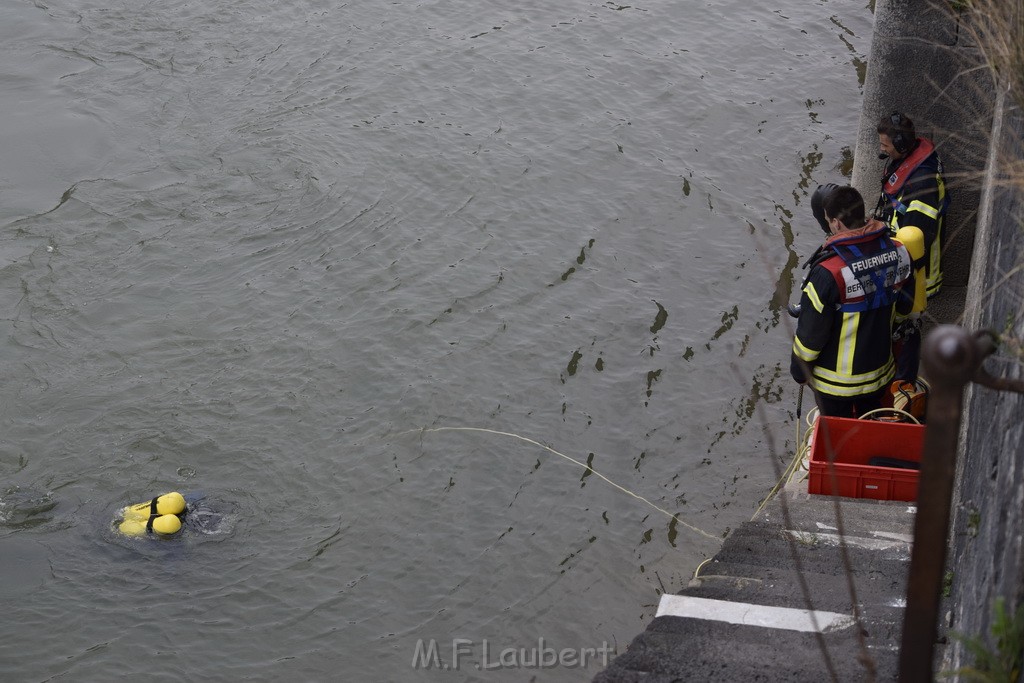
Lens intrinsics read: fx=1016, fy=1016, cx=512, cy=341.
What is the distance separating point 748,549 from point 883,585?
44.1 inches

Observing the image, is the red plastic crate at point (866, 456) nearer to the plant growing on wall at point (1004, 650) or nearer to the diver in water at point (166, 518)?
the plant growing on wall at point (1004, 650)

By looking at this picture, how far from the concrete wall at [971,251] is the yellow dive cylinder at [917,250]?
248 mm

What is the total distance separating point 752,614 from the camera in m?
4.75

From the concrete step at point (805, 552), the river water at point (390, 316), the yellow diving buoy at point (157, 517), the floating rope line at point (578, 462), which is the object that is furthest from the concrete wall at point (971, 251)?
the yellow diving buoy at point (157, 517)

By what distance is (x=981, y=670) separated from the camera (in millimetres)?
2732

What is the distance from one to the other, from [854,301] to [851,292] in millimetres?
66

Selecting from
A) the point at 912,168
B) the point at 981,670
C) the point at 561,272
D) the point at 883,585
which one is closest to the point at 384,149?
the point at 561,272

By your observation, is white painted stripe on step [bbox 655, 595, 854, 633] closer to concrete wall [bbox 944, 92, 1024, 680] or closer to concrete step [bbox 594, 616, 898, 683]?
concrete step [bbox 594, 616, 898, 683]

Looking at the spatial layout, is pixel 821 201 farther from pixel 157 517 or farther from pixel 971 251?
pixel 157 517

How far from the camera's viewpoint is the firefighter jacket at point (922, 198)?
7.06 meters

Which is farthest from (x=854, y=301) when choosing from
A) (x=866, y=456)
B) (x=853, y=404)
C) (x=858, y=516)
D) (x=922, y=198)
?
(x=922, y=198)

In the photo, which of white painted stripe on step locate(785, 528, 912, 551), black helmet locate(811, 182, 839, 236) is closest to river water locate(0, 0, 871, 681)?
white painted stripe on step locate(785, 528, 912, 551)

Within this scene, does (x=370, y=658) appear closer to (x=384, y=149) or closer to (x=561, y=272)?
(x=561, y=272)

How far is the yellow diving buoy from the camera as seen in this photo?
23.9 feet
